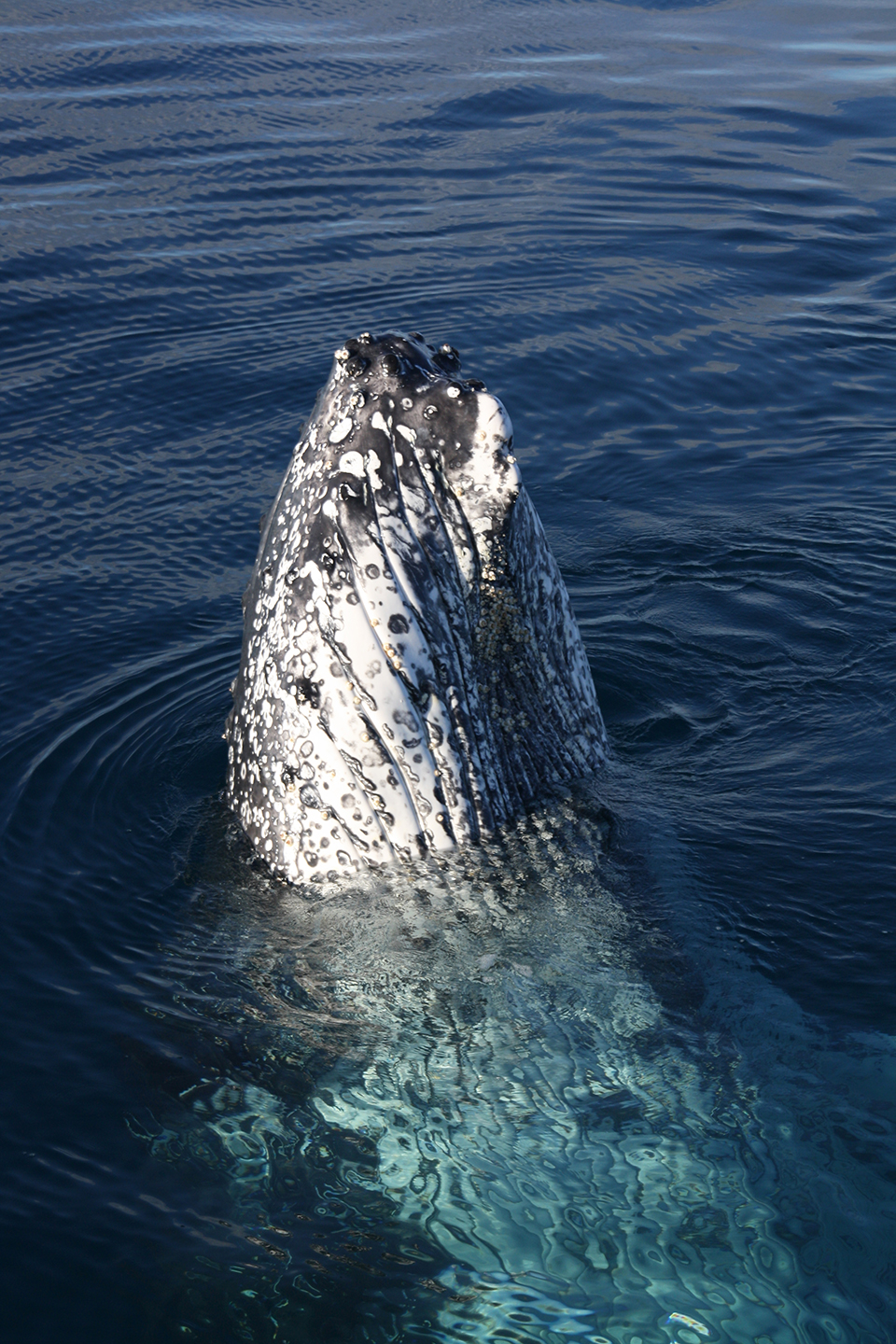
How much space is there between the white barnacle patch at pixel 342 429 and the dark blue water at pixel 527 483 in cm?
222

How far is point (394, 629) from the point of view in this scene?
5.42 meters

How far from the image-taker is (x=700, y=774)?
7398 millimetres

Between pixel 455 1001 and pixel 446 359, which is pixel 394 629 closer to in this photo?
pixel 446 359

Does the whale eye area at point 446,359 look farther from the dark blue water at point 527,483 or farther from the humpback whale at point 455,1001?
the dark blue water at point 527,483

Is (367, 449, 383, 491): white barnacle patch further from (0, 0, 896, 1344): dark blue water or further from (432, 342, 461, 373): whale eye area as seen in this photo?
(0, 0, 896, 1344): dark blue water

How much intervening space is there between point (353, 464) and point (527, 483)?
6.17 meters

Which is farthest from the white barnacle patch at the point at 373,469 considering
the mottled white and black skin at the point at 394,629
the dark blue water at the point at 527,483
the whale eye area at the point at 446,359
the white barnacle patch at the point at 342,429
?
the dark blue water at the point at 527,483

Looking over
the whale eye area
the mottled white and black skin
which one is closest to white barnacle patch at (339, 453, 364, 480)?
the mottled white and black skin

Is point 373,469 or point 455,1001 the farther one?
point 373,469

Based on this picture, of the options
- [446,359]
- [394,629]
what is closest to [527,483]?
[446,359]

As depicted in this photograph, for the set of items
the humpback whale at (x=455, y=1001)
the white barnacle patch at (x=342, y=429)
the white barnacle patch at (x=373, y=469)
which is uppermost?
the white barnacle patch at (x=342, y=429)

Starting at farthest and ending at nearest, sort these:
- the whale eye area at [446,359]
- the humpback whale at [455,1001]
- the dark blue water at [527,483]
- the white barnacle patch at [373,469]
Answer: the whale eye area at [446,359] → the white barnacle patch at [373,469] → the dark blue water at [527,483] → the humpback whale at [455,1001]

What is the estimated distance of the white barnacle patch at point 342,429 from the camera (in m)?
5.41

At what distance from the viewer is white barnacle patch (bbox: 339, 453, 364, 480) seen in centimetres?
537
